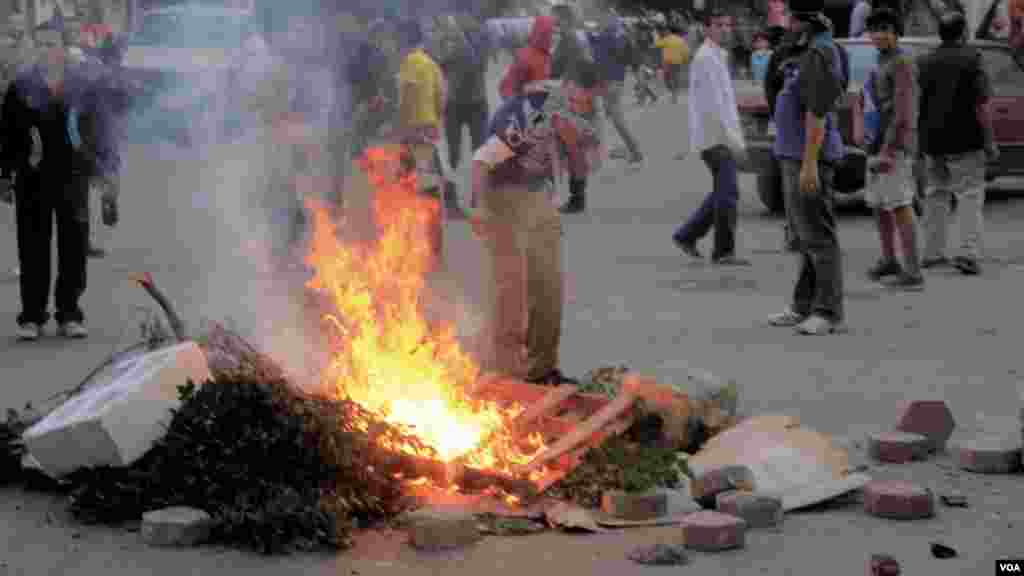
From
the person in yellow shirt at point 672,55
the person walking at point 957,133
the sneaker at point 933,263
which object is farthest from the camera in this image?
the person in yellow shirt at point 672,55

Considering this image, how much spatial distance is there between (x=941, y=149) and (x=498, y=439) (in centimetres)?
700

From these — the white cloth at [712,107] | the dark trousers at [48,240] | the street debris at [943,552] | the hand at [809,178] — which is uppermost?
the white cloth at [712,107]

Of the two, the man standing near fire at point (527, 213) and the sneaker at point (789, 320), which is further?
the sneaker at point (789, 320)

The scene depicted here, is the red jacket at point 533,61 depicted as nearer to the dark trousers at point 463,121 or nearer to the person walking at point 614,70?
the dark trousers at point 463,121

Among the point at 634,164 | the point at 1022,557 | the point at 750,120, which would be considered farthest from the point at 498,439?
the point at 634,164

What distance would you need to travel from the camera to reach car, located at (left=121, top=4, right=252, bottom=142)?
11.8 metres

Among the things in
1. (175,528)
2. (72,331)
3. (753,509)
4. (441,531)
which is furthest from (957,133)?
(175,528)

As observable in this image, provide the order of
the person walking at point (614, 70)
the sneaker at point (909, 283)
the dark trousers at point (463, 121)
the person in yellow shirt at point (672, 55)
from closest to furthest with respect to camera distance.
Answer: the sneaker at point (909, 283) → the dark trousers at point (463, 121) → the person walking at point (614, 70) → the person in yellow shirt at point (672, 55)

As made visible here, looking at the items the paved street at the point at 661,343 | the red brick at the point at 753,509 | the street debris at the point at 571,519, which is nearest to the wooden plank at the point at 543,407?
the paved street at the point at 661,343

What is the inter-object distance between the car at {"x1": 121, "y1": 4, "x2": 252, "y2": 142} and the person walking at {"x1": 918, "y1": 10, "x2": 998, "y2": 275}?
519 cm

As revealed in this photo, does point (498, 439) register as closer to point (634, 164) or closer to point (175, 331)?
point (175, 331)

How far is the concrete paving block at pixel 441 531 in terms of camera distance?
629 centimetres

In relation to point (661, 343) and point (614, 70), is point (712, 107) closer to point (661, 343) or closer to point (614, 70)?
point (661, 343)

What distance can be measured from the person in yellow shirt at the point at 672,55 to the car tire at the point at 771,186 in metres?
15.1
